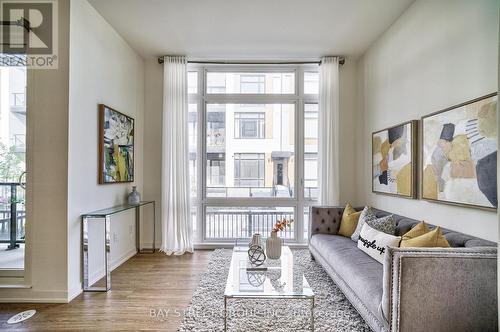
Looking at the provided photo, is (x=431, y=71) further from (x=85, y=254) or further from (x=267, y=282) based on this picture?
(x=85, y=254)

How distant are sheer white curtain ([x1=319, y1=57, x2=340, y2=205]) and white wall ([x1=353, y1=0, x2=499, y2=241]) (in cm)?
41

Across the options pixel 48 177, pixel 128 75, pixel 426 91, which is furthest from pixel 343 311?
pixel 128 75

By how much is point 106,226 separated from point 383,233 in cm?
279

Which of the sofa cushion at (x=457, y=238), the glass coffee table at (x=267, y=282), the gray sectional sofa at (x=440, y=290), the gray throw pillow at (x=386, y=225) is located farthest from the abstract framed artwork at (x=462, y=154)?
the glass coffee table at (x=267, y=282)

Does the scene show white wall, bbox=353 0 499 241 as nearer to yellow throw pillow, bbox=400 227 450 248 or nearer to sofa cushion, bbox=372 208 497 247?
sofa cushion, bbox=372 208 497 247

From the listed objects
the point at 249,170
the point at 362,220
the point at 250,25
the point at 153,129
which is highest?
the point at 250,25

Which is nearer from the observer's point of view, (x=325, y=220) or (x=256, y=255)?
(x=256, y=255)

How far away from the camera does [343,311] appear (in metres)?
2.46

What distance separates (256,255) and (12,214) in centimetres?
255

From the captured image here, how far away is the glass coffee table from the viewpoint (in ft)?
6.61

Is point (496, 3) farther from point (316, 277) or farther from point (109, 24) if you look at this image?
point (109, 24)

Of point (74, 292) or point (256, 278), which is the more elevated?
point (256, 278)

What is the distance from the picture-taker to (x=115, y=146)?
359 cm

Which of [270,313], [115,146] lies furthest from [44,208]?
[270,313]
